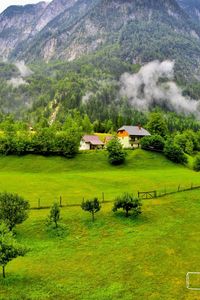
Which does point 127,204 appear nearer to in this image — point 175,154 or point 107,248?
point 107,248

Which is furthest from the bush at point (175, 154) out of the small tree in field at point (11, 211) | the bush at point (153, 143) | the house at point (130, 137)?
the small tree in field at point (11, 211)

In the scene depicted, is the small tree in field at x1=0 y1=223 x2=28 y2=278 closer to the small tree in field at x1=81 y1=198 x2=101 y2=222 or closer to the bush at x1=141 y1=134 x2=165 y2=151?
the small tree in field at x1=81 y1=198 x2=101 y2=222

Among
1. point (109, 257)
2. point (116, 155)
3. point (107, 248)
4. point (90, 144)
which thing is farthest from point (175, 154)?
point (109, 257)

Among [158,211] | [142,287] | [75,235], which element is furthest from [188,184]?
[142,287]

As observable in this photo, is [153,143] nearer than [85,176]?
No

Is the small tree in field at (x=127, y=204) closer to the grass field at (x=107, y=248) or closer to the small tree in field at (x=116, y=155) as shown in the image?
the grass field at (x=107, y=248)

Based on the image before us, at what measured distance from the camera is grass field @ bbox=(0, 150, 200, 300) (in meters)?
52.0

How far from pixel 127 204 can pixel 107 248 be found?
54.7 ft

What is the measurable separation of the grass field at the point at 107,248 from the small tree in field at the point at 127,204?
2.14 meters

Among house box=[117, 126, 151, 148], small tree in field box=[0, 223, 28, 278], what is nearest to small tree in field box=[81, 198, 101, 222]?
small tree in field box=[0, 223, 28, 278]

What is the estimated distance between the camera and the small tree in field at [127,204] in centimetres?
8112

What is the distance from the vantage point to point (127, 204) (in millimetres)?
81125

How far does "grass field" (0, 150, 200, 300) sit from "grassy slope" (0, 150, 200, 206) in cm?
46

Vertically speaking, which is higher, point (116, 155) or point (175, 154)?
point (175, 154)
